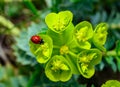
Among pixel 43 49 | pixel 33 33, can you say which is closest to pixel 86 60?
pixel 43 49

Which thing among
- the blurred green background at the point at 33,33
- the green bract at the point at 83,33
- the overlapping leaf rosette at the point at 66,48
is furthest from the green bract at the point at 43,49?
the blurred green background at the point at 33,33

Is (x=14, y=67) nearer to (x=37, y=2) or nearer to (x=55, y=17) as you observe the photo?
(x=37, y=2)

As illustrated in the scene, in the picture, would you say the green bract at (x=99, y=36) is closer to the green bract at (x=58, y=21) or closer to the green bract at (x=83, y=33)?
the green bract at (x=83, y=33)

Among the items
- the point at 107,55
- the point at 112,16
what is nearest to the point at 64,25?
the point at 107,55

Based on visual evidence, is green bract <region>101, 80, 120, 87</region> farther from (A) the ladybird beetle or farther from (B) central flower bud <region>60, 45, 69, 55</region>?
(A) the ladybird beetle

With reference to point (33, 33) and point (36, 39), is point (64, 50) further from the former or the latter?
point (33, 33)

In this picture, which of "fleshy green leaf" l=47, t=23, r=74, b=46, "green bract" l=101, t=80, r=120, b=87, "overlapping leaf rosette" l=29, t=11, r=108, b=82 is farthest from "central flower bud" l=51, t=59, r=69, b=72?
"green bract" l=101, t=80, r=120, b=87
